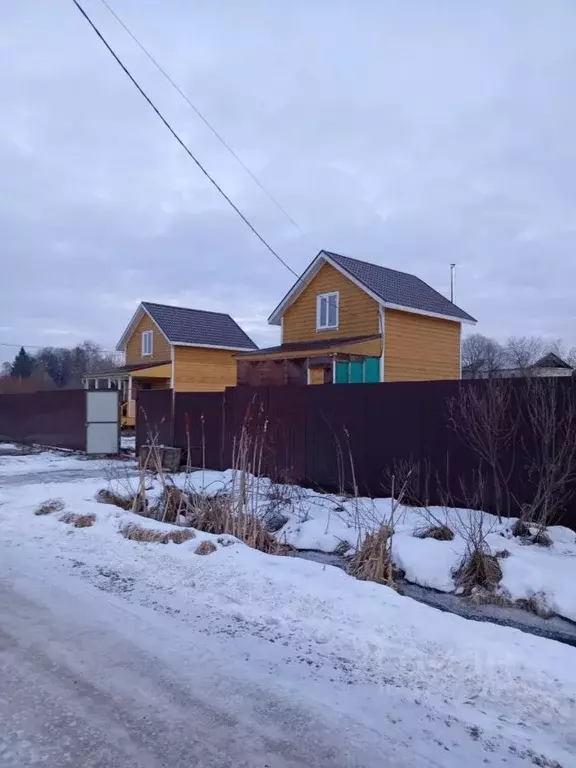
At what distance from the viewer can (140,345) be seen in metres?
30.9

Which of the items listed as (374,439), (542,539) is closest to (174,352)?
(374,439)

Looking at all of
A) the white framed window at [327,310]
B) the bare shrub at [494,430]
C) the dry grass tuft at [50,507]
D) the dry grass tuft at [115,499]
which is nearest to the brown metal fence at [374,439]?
the bare shrub at [494,430]

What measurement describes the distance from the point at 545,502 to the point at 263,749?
4.71 m

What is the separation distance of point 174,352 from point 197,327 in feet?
8.23

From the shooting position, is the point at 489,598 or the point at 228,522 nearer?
the point at 489,598

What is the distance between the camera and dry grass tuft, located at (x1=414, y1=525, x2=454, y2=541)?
6.52m

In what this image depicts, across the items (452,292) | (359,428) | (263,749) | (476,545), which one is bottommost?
(263,749)

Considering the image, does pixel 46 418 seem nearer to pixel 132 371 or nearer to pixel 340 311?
pixel 132 371

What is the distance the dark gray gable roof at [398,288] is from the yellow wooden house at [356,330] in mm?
40


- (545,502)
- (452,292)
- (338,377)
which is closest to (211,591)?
(545,502)

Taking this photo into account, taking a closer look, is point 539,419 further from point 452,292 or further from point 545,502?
point 452,292

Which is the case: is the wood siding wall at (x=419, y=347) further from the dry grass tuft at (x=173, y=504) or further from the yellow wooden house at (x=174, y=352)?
the dry grass tuft at (x=173, y=504)

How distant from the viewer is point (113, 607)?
4.82 m

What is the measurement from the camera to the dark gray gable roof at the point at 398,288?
20.6 m
